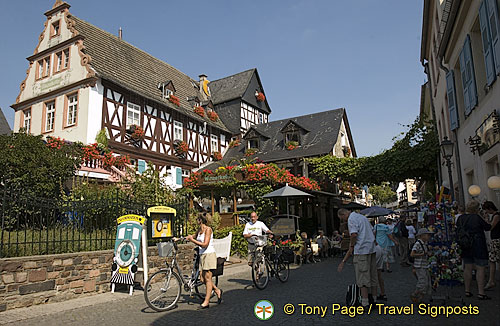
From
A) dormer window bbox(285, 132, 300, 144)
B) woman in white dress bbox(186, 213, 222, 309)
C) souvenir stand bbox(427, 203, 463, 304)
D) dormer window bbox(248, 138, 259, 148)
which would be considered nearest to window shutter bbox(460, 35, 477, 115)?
souvenir stand bbox(427, 203, 463, 304)

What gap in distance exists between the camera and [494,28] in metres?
7.41

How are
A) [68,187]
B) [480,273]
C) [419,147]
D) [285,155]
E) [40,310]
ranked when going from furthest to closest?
[285,155] < [419,147] < [68,187] < [40,310] < [480,273]

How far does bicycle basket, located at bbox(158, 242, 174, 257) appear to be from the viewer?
6.59 m

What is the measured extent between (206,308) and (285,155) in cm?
1890

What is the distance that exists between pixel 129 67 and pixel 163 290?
65.9 ft

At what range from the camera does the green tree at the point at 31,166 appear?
36.9 feet

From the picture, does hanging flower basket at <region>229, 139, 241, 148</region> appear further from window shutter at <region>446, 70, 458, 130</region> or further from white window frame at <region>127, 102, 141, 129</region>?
window shutter at <region>446, 70, 458, 130</region>

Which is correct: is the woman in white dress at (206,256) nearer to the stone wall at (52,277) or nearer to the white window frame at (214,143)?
the stone wall at (52,277)

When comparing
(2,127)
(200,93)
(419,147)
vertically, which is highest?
(200,93)

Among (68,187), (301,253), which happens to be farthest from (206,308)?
(68,187)

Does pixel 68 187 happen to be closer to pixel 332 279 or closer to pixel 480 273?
pixel 332 279

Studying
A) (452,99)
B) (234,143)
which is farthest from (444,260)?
(234,143)

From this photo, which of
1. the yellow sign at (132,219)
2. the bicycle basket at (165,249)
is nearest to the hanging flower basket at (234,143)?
the yellow sign at (132,219)

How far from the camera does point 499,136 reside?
24.7ft
